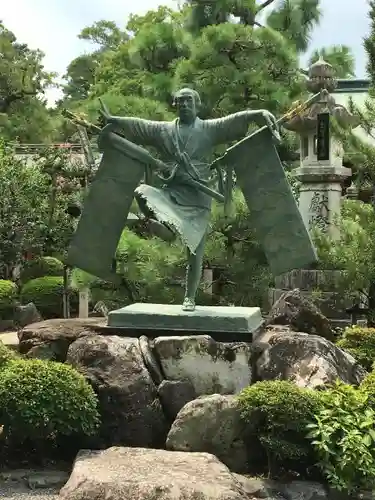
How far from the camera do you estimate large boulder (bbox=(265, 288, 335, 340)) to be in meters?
7.20

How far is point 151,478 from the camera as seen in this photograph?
430cm

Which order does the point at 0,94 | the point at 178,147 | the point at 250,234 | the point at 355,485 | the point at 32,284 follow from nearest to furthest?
the point at 355,485
the point at 178,147
the point at 250,234
the point at 32,284
the point at 0,94

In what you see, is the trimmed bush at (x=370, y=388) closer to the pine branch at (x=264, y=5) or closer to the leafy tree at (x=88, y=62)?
the pine branch at (x=264, y=5)

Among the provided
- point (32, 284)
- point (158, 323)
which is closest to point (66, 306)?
point (32, 284)

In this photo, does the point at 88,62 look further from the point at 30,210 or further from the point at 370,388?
the point at 370,388

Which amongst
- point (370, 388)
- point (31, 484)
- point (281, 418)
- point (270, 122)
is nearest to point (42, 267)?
point (270, 122)

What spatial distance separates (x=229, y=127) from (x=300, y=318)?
89.0 inches

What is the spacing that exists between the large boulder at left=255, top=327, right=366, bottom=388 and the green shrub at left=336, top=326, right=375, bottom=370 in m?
1.34

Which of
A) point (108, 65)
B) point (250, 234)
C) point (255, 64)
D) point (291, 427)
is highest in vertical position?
point (108, 65)

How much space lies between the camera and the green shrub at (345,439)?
187 inches

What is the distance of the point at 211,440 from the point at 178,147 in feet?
9.13

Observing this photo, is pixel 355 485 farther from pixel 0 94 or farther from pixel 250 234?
pixel 0 94

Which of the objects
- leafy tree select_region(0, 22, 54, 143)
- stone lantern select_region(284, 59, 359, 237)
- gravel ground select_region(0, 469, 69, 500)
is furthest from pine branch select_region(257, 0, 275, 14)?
Answer: gravel ground select_region(0, 469, 69, 500)

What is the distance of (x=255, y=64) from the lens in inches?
562
